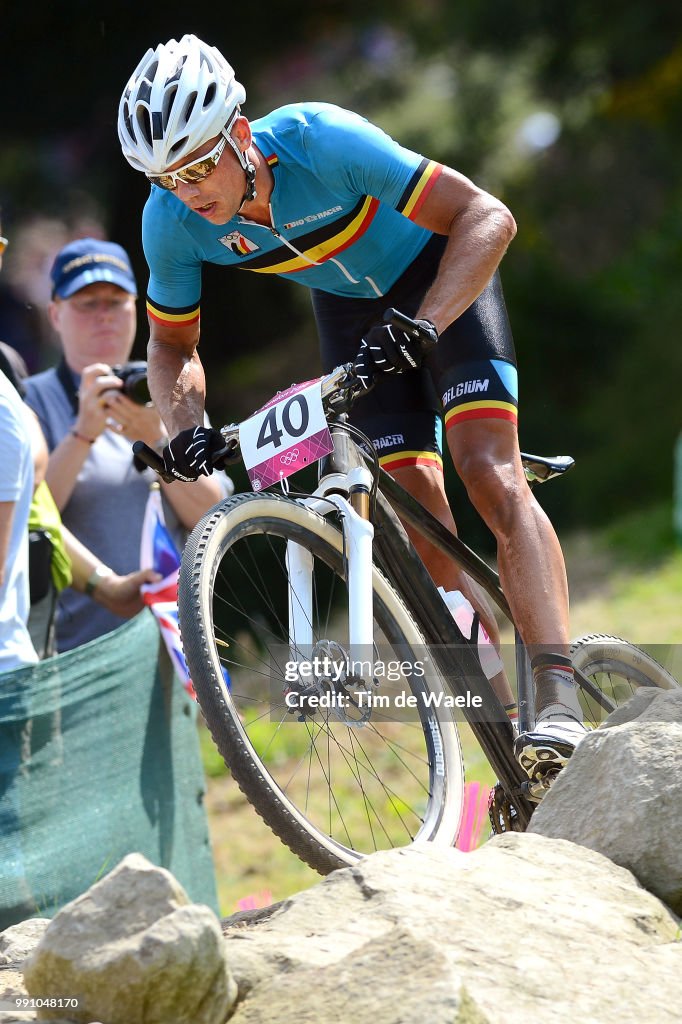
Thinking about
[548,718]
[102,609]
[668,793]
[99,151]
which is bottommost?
[668,793]

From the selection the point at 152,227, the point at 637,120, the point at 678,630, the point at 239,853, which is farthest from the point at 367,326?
the point at 637,120

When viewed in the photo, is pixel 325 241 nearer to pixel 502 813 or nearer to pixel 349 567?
pixel 349 567

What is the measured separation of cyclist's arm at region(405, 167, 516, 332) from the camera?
332 centimetres

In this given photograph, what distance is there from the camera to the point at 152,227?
3621 mm

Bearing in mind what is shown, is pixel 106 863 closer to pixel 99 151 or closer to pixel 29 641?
pixel 29 641

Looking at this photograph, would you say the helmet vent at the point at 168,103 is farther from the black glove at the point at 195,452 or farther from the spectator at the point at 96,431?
the spectator at the point at 96,431

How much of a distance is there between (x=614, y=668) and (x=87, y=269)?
101 inches

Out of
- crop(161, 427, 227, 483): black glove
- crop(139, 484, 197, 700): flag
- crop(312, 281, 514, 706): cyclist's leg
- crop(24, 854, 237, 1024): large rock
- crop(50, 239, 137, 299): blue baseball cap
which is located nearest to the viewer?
crop(24, 854, 237, 1024): large rock

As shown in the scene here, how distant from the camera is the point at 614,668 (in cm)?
408

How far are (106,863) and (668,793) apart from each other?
2.22 metres

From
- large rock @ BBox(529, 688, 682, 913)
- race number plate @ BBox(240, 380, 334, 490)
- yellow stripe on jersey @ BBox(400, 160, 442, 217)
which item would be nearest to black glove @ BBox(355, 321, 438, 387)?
race number plate @ BBox(240, 380, 334, 490)

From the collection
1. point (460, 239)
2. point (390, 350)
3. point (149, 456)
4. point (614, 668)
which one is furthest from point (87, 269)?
point (614, 668)

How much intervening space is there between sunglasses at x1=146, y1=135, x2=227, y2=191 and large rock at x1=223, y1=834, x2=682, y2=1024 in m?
1.77

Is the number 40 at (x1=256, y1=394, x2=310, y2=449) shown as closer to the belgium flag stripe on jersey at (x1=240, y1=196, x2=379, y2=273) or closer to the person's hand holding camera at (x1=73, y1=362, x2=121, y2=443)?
the belgium flag stripe on jersey at (x1=240, y1=196, x2=379, y2=273)
